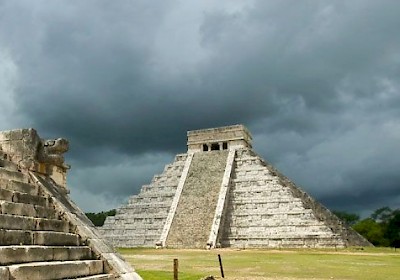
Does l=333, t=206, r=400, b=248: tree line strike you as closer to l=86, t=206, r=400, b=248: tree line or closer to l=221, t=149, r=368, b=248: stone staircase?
l=86, t=206, r=400, b=248: tree line

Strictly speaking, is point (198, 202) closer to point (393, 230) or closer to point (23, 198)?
point (23, 198)

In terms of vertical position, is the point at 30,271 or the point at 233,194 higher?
the point at 233,194

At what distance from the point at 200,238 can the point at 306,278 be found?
18.5m

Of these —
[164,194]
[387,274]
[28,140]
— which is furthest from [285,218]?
[28,140]

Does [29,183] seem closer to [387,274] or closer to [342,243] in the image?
[387,274]

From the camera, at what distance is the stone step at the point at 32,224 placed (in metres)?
5.96

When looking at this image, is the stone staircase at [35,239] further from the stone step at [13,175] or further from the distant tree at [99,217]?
the distant tree at [99,217]

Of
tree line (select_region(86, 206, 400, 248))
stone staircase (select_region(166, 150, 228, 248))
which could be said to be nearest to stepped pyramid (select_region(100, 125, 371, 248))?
stone staircase (select_region(166, 150, 228, 248))

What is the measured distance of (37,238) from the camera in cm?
625

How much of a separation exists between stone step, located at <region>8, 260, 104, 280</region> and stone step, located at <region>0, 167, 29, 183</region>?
66.5 inches

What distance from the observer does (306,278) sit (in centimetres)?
1255

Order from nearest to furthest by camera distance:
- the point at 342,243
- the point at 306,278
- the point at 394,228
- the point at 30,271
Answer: the point at 30,271, the point at 306,278, the point at 342,243, the point at 394,228

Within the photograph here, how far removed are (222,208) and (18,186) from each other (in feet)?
83.9

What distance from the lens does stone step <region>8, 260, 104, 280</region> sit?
211 inches
